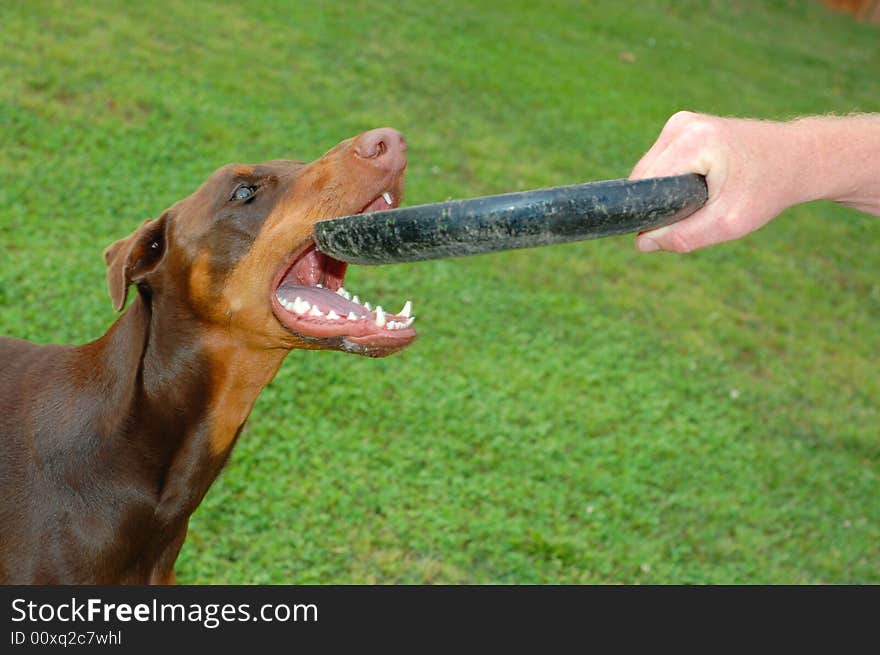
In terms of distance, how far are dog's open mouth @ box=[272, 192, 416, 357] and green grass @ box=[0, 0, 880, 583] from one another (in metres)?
1.66

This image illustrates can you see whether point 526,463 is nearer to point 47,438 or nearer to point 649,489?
point 649,489

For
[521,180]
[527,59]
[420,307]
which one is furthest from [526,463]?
[527,59]

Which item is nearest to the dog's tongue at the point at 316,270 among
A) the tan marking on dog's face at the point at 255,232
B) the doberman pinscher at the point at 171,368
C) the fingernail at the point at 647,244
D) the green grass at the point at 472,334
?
the doberman pinscher at the point at 171,368

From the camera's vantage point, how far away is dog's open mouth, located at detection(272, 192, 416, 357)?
2.91m

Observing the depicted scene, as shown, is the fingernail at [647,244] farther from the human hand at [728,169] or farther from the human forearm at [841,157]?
the human forearm at [841,157]

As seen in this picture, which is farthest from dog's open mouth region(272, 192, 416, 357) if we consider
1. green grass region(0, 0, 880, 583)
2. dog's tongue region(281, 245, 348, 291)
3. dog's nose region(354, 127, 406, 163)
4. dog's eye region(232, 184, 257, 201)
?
green grass region(0, 0, 880, 583)

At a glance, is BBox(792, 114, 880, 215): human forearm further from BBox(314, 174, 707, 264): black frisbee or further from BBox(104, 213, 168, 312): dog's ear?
BBox(104, 213, 168, 312): dog's ear

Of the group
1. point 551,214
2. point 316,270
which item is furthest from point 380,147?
point 551,214

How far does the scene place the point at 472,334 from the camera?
20.7 feet

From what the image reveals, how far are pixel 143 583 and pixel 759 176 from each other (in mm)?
2308

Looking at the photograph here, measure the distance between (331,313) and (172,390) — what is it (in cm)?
58

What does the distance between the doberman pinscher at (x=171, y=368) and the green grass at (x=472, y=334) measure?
4.22 ft

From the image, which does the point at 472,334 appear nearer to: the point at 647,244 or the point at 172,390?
the point at 172,390

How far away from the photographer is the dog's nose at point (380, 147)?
9.65 feet
